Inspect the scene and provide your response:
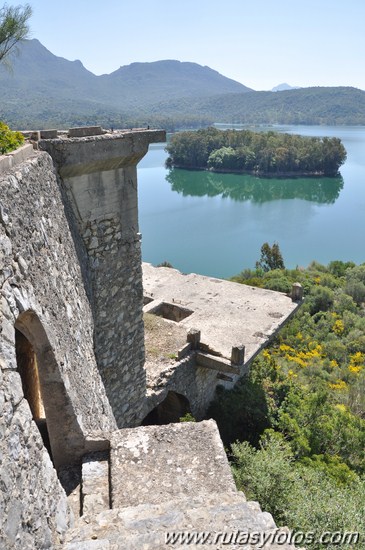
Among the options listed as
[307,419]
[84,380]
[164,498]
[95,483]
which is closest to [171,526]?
[164,498]

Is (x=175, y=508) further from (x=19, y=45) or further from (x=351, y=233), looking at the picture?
(x=351, y=233)

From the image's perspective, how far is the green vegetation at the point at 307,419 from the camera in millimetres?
6680

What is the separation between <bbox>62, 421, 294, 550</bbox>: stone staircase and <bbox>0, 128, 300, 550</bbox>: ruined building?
12mm

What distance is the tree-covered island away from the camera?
227ft

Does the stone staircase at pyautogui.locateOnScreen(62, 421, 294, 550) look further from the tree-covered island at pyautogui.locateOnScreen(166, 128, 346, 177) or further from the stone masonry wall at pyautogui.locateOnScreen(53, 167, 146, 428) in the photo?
the tree-covered island at pyautogui.locateOnScreen(166, 128, 346, 177)

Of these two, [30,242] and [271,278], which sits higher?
[30,242]

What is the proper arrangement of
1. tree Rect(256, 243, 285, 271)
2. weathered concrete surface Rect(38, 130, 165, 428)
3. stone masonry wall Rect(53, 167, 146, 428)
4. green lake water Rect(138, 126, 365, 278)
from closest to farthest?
weathered concrete surface Rect(38, 130, 165, 428), stone masonry wall Rect(53, 167, 146, 428), tree Rect(256, 243, 285, 271), green lake water Rect(138, 126, 365, 278)

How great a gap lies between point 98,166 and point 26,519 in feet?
13.8

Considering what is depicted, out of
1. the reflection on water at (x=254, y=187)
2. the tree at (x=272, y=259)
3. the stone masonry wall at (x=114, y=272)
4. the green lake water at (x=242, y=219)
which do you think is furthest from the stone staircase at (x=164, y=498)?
the reflection on water at (x=254, y=187)

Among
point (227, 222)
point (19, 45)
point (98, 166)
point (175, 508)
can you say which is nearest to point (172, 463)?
point (175, 508)

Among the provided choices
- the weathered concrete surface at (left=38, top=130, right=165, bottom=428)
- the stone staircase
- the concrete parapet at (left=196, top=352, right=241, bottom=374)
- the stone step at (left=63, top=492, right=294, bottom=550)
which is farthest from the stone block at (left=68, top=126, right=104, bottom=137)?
the concrete parapet at (left=196, top=352, right=241, bottom=374)

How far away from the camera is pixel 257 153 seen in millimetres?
73188

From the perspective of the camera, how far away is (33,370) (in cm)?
536

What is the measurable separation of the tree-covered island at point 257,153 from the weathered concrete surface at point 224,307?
59016 millimetres
